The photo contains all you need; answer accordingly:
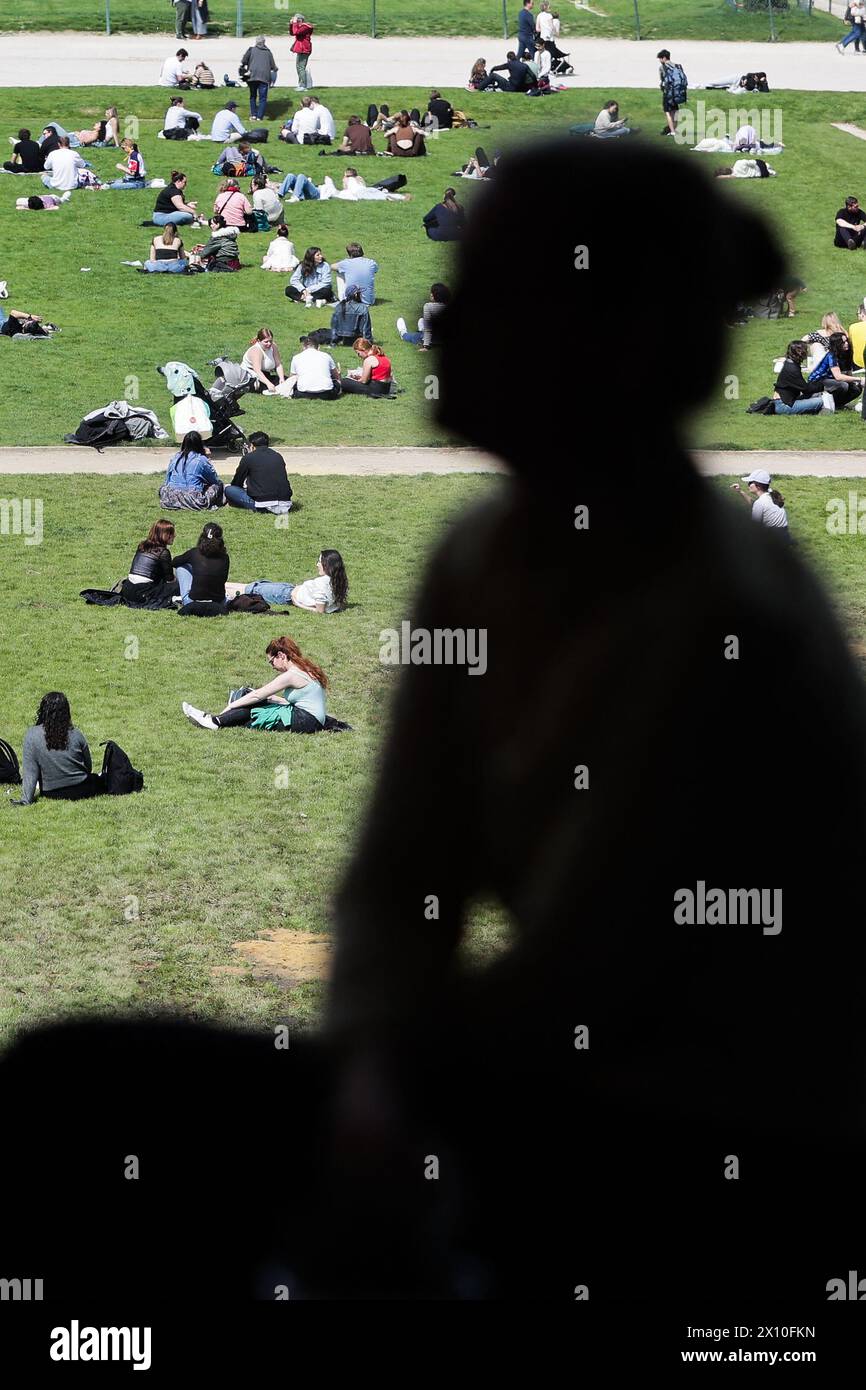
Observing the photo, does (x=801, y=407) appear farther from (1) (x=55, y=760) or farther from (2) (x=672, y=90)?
(2) (x=672, y=90)

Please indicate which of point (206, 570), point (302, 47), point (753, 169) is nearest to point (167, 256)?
point (302, 47)

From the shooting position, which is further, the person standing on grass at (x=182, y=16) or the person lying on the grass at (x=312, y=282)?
the person standing on grass at (x=182, y=16)

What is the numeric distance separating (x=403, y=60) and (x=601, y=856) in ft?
174

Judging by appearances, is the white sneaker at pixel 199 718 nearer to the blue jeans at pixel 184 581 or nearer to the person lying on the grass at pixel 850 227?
the blue jeans at pixel 184 581

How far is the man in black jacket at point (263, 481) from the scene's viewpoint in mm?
21656

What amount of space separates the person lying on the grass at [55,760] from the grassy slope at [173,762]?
0.14 meters

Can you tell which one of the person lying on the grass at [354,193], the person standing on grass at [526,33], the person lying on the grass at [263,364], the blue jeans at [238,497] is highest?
the person standing on grass at [526,33]

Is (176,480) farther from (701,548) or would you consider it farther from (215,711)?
(701,548)

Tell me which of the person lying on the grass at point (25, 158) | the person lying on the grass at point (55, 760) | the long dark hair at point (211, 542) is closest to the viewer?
the person lying on the grass at point (55, 760)

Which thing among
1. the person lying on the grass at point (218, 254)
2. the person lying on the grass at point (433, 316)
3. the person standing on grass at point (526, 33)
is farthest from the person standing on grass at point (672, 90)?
the person lying on the grass at point (433, 316)

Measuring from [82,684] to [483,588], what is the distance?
14980mm

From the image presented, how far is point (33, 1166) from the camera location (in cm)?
192

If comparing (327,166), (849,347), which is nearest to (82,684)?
(849,347)

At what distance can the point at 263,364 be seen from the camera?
28.2 meters
